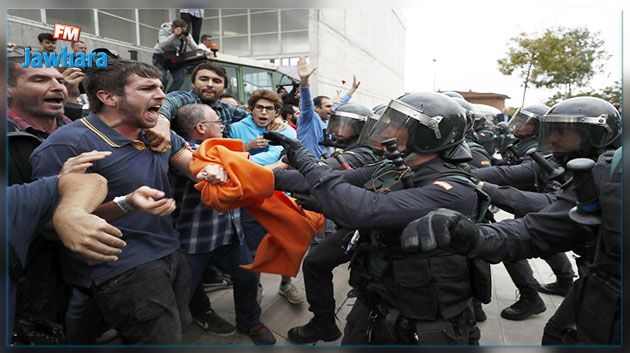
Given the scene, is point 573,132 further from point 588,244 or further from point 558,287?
point 558,287

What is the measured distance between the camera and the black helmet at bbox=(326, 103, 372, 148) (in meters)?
3.78

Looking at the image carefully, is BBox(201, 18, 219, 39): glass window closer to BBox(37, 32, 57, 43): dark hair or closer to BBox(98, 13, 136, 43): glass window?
BBox(98, 13, 136, 43): glass window

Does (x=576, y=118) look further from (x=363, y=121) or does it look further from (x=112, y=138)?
(x=112, y=138)

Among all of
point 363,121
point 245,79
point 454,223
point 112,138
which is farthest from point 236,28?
point 454,223

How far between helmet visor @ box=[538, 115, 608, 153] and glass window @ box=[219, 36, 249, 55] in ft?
41.3

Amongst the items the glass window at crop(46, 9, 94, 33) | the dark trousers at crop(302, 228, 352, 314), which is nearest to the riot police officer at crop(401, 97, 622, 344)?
the dark trousers at crop(302, 228, 352, 314)

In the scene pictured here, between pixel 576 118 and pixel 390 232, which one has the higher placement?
pixel 576 118

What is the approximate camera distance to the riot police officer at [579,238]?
1589mm

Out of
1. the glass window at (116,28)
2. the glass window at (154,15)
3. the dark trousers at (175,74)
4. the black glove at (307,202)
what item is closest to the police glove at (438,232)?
the black glove at (307,202)

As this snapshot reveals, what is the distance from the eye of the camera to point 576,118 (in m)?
2.64

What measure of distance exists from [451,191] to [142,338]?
5.49 ft

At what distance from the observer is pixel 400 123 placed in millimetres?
2217

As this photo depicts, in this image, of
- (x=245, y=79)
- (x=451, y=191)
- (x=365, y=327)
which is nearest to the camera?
(x=451, y=191)

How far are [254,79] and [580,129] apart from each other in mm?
6740
